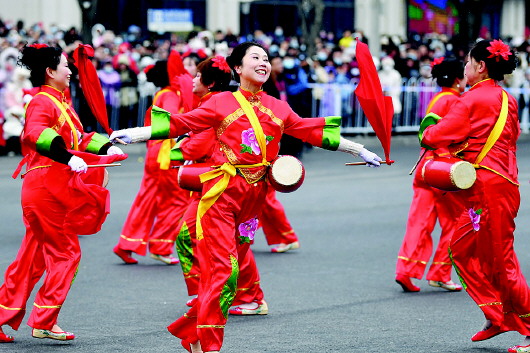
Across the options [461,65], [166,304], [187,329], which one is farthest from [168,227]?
[187,329]

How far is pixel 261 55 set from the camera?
6.25m

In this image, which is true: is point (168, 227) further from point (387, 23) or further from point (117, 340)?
point (387, 23)

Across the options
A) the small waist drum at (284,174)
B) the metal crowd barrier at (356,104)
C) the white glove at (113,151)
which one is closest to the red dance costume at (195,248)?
the white glove at (113,151)

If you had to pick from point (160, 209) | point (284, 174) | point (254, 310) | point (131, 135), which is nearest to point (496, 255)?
point (284, 174)

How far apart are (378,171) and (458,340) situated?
10571 millimetres

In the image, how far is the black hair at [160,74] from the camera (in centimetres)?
963

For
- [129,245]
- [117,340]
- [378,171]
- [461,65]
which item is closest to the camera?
[117,340]

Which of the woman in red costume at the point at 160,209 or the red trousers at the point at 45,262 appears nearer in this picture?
the red trousers at the point at 45,262

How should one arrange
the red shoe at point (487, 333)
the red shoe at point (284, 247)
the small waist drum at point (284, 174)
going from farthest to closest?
the red shoe at point (284, 247) < the red shoe at point (487, 333) < the small waist drum at point (284, 174)

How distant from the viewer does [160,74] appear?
9641 millimetres

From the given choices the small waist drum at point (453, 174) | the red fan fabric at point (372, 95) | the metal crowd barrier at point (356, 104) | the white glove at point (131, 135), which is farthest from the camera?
the metal crowd barrier at point (356, 104)

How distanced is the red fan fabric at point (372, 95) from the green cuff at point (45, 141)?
169 cm

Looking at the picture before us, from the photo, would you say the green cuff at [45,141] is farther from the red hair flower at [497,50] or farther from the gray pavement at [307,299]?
the red hair flower at [497,50]

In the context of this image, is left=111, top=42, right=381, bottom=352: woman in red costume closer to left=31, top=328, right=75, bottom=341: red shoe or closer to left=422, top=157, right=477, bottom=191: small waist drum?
left=422, top=157, right=477, bottom=191: small waist drum
